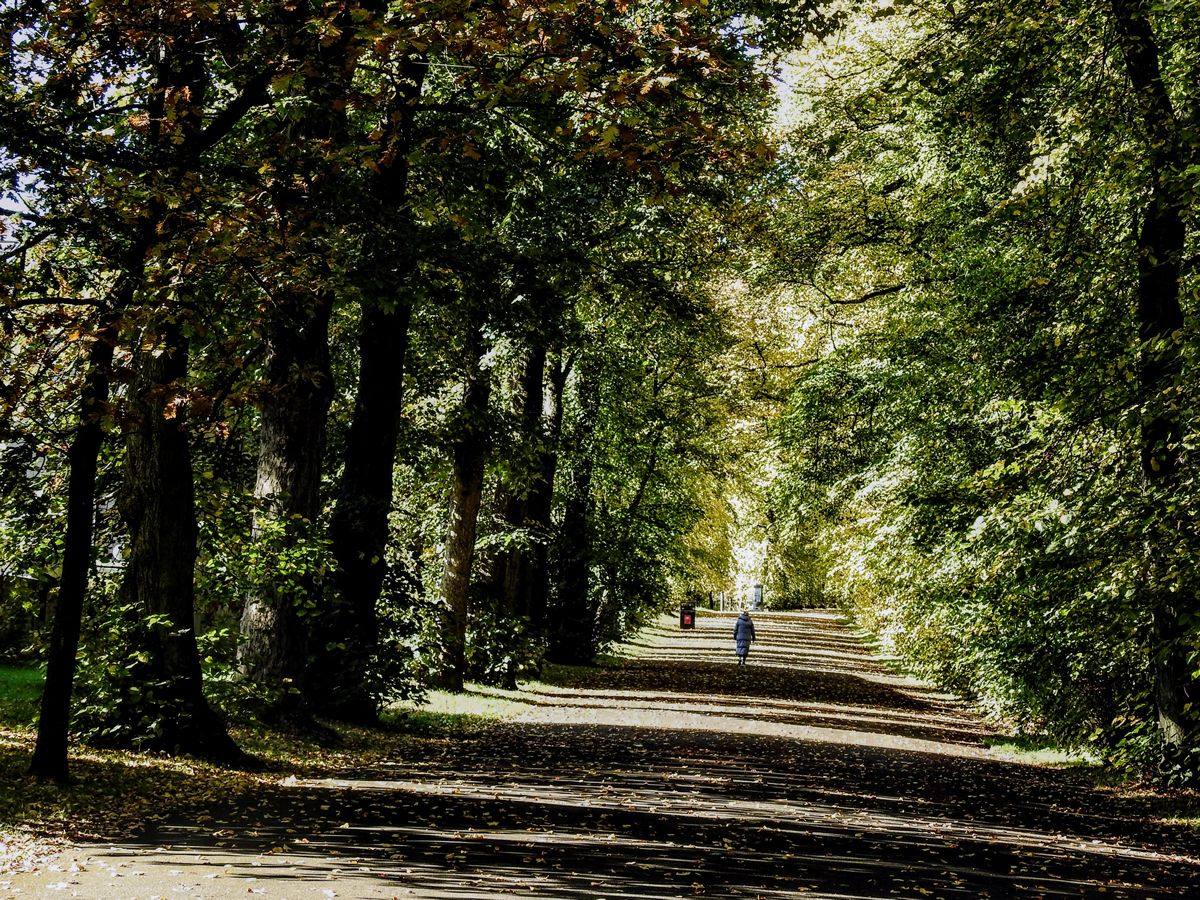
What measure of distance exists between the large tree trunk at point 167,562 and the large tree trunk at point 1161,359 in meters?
8.85

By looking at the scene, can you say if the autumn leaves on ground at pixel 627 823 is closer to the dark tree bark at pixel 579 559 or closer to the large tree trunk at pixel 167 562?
the large tree trunk at pixel 167 562

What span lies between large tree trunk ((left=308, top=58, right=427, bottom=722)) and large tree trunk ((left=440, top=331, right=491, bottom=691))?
11.6 feet

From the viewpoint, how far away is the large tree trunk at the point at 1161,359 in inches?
409

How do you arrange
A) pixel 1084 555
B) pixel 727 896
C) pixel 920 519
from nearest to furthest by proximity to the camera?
1. pixel 727 896
2. pixel 1084 555
3. pixel 920 519

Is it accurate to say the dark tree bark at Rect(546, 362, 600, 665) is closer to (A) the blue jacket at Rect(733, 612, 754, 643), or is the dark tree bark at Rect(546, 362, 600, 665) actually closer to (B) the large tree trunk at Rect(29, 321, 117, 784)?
(A) the blue jacket at Rect(733, 612, 754, 643)

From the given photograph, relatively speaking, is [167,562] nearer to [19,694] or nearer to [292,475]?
[292,475]

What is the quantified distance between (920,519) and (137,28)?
56.9 feet

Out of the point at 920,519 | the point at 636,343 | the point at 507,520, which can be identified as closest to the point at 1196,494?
the point at 920,519

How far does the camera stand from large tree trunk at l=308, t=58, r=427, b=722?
15.6 meters

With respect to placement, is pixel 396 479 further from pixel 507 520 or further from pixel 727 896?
pixel 727 896

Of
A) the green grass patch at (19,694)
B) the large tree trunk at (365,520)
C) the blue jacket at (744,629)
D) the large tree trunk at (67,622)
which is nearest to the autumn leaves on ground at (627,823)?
the large tree trunk at (67,622)

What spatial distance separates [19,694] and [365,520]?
5.25 metres

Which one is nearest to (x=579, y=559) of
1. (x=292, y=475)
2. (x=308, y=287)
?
(x=292, y=475)

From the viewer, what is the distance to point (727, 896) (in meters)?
7.63
